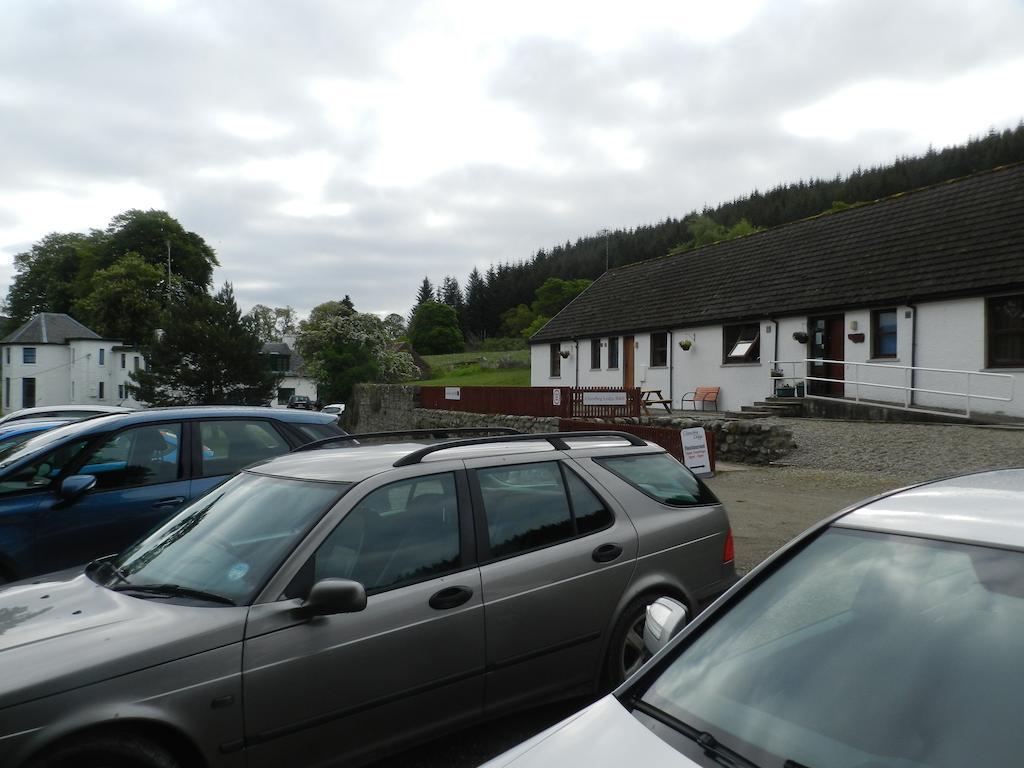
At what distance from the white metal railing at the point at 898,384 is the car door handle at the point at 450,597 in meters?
16.3

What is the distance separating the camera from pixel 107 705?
2.75 meters

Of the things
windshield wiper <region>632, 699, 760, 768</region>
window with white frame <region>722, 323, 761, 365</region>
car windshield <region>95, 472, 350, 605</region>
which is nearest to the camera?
windshield wiper <region>632, 699, 760, 768</region>

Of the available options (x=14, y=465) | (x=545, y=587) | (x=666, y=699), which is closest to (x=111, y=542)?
(x=14, y=465)

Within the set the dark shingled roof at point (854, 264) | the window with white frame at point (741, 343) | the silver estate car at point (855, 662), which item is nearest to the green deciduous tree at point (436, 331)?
the dark shingled roof at point (854, 264)

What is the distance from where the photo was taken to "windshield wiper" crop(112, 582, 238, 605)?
3.32 m

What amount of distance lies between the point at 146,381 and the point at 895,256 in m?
31.6

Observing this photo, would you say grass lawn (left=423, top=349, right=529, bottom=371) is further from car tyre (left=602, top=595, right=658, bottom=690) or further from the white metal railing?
car tyre (left=602, top=595, right=658, bottom=690)

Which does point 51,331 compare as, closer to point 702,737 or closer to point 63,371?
point 63,371

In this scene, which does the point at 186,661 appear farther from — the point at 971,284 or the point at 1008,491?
the point at 971,284

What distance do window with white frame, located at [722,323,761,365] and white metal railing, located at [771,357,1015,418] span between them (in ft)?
3.63

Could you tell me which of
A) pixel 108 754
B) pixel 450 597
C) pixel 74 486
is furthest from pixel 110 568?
pixel 74 486

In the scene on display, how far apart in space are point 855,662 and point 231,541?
289cm

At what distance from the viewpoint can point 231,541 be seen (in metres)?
3.74

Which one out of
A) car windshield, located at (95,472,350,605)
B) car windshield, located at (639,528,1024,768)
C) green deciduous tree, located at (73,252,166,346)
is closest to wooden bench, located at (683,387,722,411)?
car windshield, located at (95,472,350,605)
